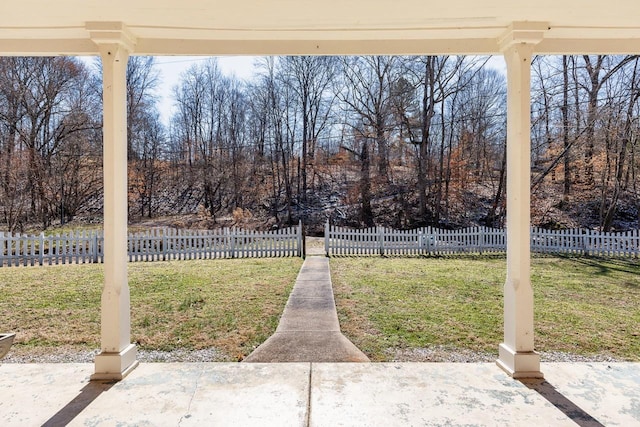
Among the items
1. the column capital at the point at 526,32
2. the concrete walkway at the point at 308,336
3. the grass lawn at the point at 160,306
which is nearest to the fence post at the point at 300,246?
the grass lawn at the point at 160,306

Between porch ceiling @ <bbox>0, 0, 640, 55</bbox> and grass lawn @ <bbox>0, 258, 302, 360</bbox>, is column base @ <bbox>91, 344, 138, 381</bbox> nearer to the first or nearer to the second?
grass lawn @ <bbox>0, 258, 302, 360</bbox>

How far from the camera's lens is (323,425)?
210cm

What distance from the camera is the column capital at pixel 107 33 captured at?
2.66 meters

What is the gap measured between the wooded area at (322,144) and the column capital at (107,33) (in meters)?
14.9

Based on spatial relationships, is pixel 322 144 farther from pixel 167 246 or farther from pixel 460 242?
pixel 167 246

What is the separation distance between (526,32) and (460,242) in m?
8.95

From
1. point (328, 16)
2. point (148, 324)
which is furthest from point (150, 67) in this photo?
point (328, 16)

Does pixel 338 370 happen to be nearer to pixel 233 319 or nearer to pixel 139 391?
pixel 139 391

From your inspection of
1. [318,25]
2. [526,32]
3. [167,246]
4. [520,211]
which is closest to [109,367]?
[318,25]

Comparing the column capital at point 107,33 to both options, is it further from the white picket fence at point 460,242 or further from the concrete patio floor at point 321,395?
the white picket fence at point 460,242

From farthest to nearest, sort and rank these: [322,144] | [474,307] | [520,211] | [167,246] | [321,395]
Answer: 1. [322,144]
2. [167,246]
3. [474,307]
4. [520,211]
5. [321,395]

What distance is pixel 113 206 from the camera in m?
2.75

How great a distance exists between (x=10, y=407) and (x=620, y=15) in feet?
15.6

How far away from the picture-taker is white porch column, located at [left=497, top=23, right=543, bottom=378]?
275 centimetres
